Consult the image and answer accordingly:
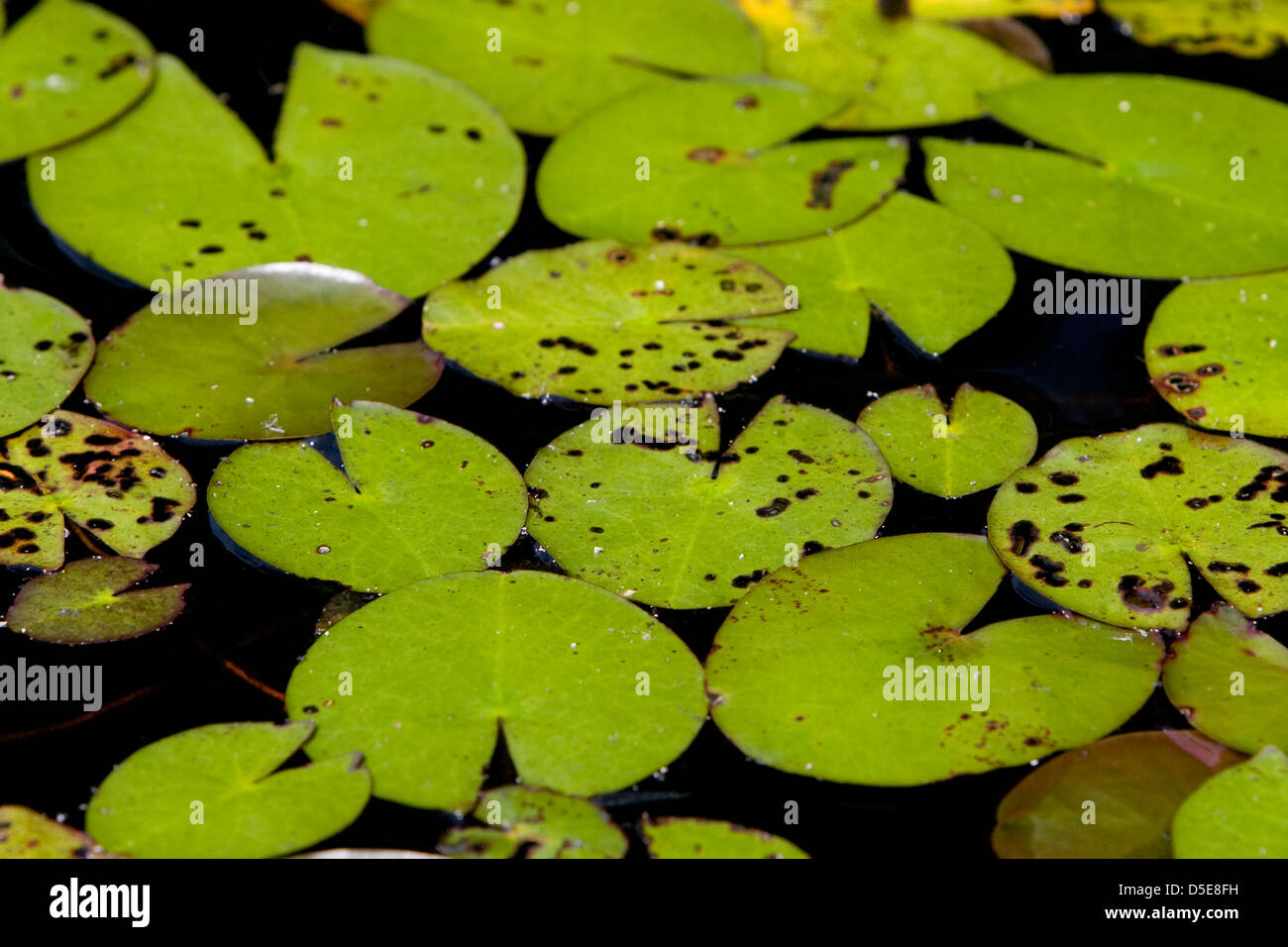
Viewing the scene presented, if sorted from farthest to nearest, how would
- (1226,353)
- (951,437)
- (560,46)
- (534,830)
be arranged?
(560,46) → (1226,353) → (951,437) → (534,830)

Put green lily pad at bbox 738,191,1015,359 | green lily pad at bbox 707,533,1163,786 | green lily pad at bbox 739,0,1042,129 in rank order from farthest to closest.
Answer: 1. green lily pad at bbox 739,0,1042,129
2. green lily pad at bbox 738,191,1015,359
3. green lily pad at bbox 707,533,1163,786

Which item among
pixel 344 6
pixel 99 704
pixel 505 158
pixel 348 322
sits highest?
pixel 344 6

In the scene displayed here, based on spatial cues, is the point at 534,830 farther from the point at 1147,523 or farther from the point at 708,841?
Result: the point at 1147,523

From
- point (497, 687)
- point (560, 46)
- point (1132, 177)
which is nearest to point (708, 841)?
point (497, 687)

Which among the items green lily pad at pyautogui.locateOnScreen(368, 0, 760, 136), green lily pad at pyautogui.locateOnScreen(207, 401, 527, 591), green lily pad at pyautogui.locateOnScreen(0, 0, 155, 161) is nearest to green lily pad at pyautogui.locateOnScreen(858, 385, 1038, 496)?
green lily pad at pyautogui.locateOnScreen(207, 401, 527, 591)

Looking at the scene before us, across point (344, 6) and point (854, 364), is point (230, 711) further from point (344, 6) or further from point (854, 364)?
point (344, 6)

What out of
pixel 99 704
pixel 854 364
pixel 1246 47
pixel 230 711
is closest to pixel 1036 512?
pixel 854 364

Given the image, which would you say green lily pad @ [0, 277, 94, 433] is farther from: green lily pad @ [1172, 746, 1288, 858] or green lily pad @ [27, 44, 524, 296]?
green lily pad @ [1172, 746, 1288, 858]
